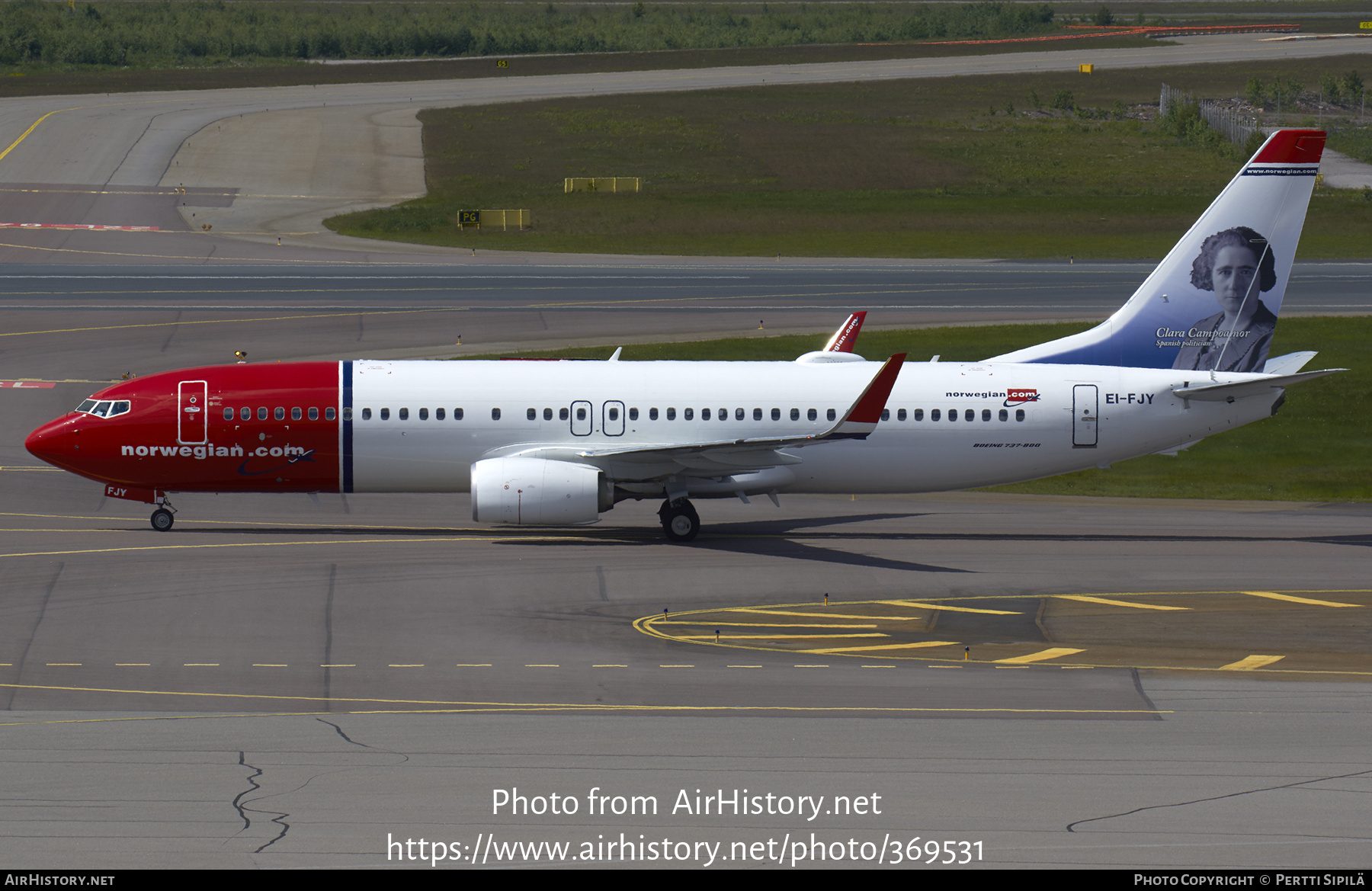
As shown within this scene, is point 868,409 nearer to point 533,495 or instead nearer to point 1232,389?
point 533,495

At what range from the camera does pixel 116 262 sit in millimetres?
85375

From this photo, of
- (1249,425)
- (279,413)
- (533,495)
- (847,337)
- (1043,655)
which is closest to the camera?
(1043,655)

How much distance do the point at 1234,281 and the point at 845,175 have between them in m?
74.0

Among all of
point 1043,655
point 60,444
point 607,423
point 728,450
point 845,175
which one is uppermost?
point 845,175

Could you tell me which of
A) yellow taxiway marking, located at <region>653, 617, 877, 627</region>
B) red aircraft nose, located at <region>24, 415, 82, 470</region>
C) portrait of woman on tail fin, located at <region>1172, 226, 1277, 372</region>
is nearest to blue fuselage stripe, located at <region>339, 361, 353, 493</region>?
red aircraft nose, located at <region>24, 415, 82, 470</region>

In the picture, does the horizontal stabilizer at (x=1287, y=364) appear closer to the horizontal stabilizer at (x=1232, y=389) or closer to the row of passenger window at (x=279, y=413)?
the horizontal stabilizer at (x=1232, y=389)

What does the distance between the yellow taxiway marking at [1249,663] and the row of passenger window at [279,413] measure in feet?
74.5

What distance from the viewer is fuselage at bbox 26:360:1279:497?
132 feet

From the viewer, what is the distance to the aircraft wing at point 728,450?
38.1 meters

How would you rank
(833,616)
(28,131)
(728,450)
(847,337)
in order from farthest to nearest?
(28,131), (847,337), (728,450), (833,616)

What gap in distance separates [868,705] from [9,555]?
22.1 m

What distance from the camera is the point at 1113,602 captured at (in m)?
35.2

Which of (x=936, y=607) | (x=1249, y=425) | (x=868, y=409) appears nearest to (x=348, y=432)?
(x=868, y=409)
